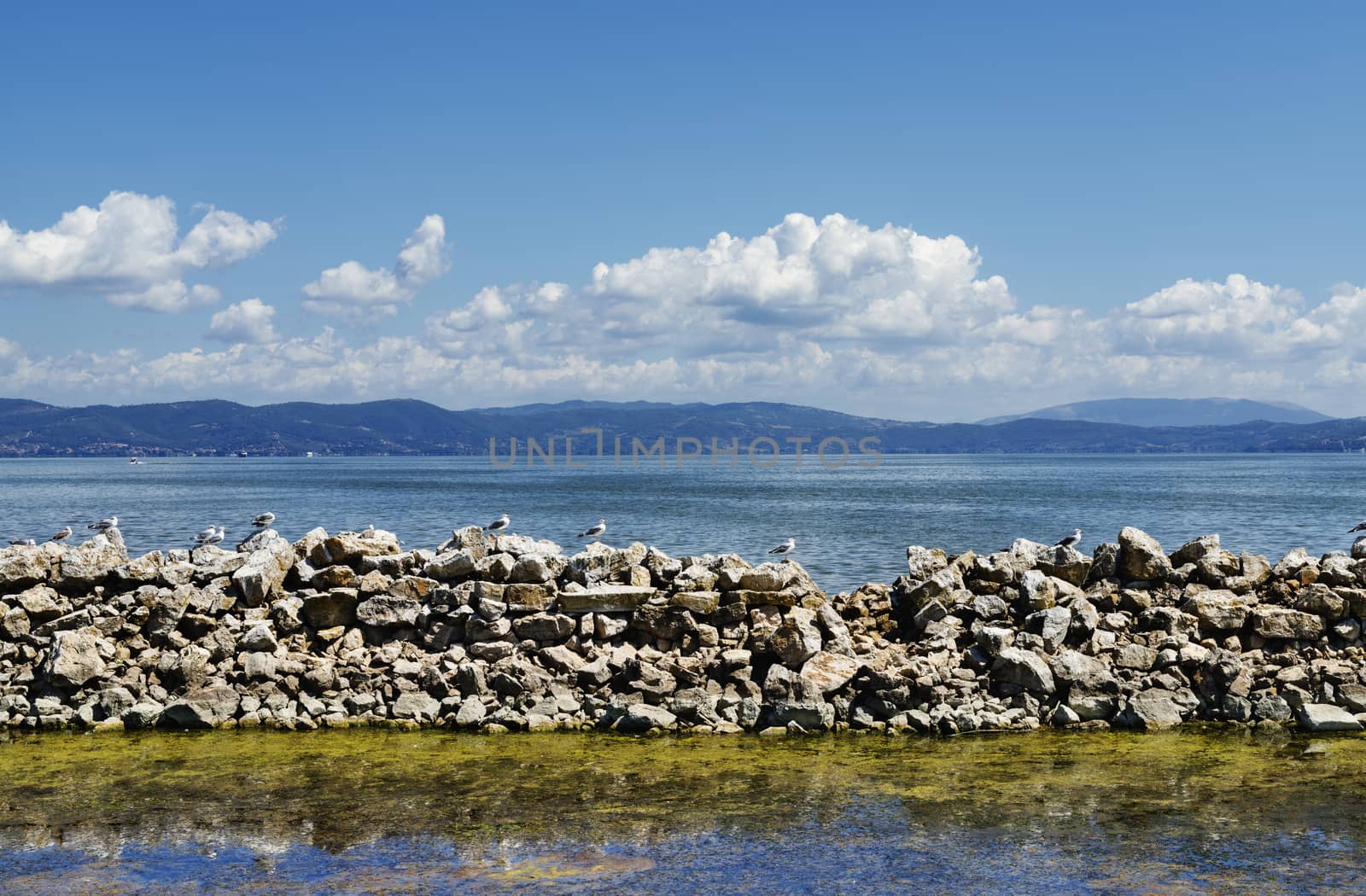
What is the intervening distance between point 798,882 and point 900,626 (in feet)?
26.2

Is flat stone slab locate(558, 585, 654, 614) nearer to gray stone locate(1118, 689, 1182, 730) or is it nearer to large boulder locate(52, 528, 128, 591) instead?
gray stone locate(1118, 689, 1182, 730)

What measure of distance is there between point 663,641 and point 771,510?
55.8 metres

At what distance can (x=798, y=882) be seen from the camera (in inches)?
370

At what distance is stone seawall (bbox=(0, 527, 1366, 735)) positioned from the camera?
580 inches

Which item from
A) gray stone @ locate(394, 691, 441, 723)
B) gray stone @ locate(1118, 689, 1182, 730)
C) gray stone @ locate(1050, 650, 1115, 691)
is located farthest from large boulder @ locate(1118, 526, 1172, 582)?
gray stone @ locate(394, 691, 441, 723)

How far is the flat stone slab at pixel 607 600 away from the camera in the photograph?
1628 centimetres

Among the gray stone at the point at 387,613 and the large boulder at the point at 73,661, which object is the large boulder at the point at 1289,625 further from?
Result: the large boulder at the point at 73,661

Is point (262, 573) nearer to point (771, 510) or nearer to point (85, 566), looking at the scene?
point (85, 566)

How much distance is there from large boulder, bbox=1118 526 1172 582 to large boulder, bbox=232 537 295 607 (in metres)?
12.3

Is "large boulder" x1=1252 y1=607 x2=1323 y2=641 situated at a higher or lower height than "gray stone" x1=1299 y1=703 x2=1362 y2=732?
higher

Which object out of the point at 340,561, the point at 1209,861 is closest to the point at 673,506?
the point at 340,561

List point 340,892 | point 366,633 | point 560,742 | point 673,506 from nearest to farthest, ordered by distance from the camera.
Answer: point 340,892 → point 560,742 → point 366,633 → point 673,506

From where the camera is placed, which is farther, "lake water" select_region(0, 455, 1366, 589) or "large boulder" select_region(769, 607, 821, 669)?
"lake water" select_region(0, 455, 1366, 589)

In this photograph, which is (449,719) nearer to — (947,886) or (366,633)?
(366,633)
